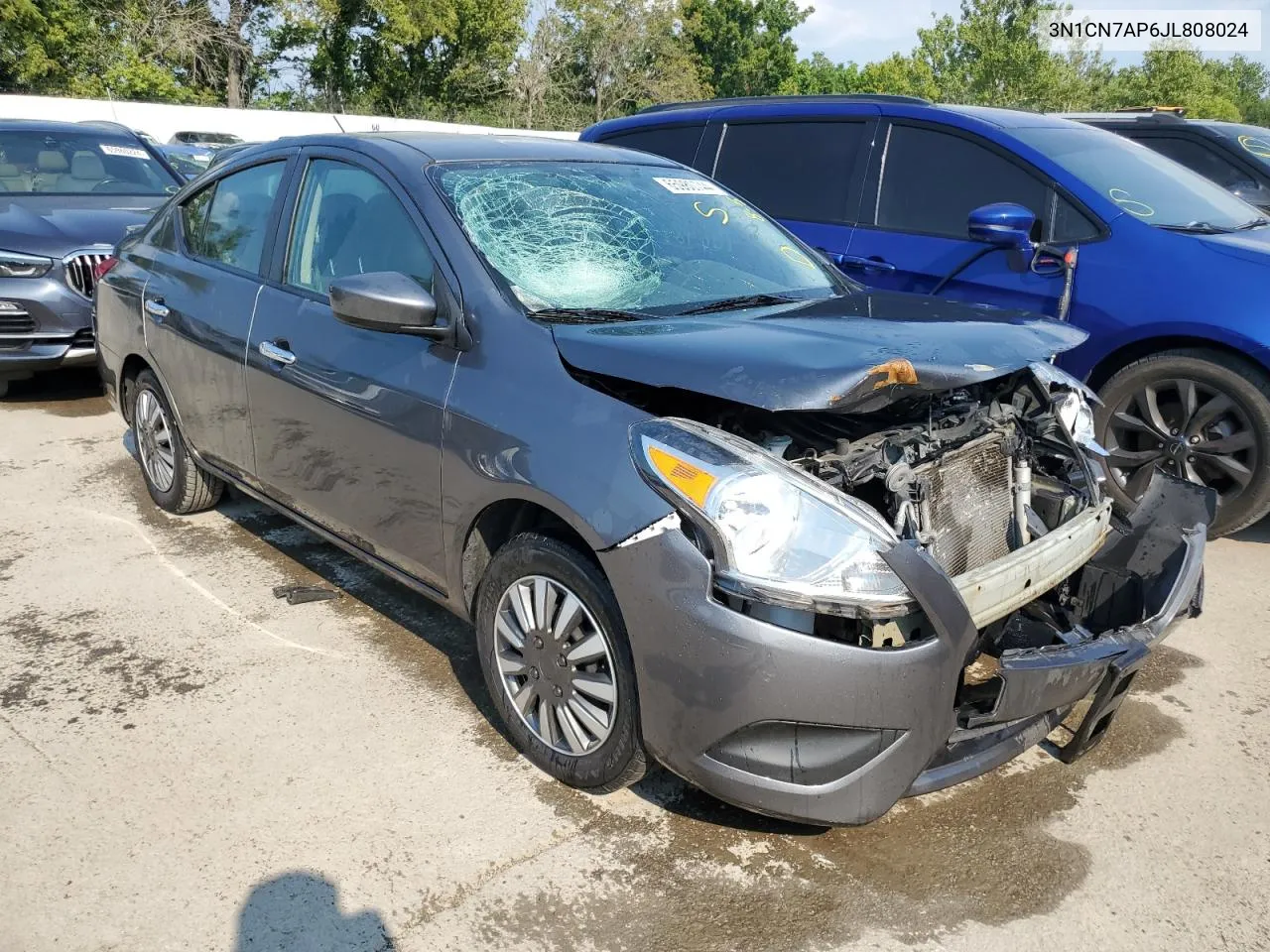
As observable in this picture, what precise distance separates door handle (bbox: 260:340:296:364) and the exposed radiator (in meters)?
2.19

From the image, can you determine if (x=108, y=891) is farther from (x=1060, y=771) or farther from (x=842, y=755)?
(x=1060, y=771)

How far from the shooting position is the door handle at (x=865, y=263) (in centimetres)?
532

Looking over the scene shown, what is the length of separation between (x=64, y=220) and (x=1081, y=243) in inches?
253

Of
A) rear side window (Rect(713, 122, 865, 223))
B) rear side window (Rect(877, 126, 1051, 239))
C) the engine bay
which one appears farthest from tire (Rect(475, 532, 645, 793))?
rear side window (Rect(713, 122, 865, 223))

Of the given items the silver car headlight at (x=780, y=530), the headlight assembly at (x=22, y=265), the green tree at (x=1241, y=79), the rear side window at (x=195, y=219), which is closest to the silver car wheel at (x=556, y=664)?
the silver car headlight at (x=780, y=530)

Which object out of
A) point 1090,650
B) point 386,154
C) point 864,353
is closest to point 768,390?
point 864,353

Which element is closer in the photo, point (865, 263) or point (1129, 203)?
point (1129, 203)

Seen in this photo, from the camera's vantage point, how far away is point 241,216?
166 inches

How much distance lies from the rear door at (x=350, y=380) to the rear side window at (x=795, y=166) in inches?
113

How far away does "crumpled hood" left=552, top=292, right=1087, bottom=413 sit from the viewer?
2.43 meters

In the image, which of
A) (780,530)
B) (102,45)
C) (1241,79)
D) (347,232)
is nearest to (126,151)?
(347,232)

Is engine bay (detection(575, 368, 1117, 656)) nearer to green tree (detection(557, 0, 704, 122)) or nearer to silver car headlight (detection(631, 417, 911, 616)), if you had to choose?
silver car headlight (detection(631, 417, 911, 616))

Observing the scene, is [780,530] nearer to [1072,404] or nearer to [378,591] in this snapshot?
[1072,404]

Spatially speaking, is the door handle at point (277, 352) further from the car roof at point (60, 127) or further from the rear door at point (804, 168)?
the car roof at point (60, 127)
